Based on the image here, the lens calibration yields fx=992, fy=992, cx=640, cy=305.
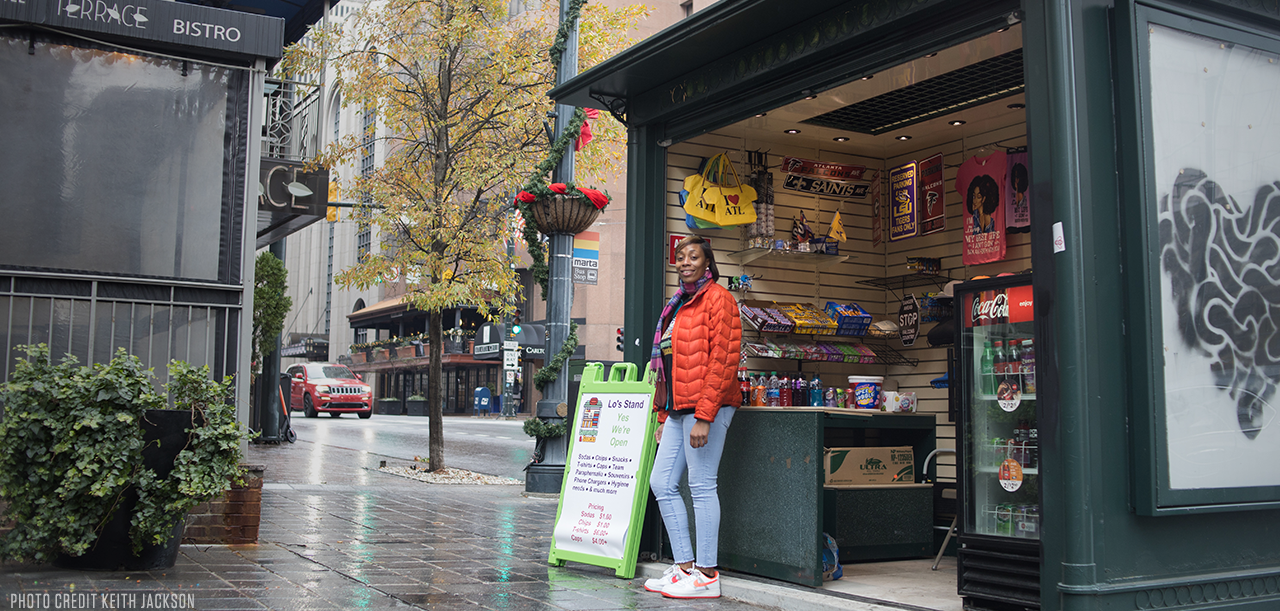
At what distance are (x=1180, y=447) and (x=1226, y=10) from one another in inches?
83.9

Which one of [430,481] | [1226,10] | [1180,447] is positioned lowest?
[430,481]

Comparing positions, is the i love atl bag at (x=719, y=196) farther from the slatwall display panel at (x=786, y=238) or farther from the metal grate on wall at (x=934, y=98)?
the metal grate on wall at (x=934, y=98)

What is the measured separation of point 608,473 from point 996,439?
257 cm

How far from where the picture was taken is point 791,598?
547 cm

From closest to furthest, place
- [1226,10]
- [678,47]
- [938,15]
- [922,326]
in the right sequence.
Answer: [1226,10] < [938,15] < [678,47] < [922,326]

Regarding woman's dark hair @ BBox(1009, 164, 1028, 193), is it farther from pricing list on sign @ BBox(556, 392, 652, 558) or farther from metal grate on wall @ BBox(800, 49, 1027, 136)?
pricing list on sign @ BBox(556, 392, 652, 558)

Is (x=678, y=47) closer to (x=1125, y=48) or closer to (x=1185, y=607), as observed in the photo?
(x=1125, y=48)

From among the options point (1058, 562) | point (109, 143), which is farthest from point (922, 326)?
point (109, 143)

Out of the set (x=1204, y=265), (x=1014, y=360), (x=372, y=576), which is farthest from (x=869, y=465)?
(x=372, y=576)

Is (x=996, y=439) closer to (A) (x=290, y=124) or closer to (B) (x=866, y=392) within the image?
(B) (x=866, y=392)

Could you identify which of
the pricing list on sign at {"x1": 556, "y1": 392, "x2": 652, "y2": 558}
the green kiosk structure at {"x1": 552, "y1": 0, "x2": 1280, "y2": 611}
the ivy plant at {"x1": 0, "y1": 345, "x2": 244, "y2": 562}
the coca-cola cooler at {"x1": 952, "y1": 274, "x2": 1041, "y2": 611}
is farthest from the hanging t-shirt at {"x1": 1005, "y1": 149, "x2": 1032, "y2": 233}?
the ivy plant at {"x1": 0, "y1": 345, "x2": 244, "y2": 562}

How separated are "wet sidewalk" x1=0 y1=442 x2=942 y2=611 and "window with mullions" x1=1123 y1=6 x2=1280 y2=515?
1.83 metres

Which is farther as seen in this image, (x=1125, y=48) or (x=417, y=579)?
(x=417, y=579)

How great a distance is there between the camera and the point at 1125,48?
14.3 ft
